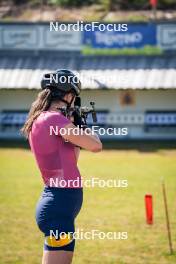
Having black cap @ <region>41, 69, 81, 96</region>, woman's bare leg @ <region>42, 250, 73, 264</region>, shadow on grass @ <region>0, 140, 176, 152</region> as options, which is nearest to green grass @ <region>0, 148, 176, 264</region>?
shadow on grass @ <region>0, 140, 176, 152</region>

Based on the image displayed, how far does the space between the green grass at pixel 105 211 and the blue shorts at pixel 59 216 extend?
139 inches

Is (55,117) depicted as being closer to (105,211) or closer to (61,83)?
(61,83)

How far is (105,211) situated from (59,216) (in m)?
6.88

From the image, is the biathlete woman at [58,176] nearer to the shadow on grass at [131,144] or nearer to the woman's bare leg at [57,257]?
the woman's bare leg at [57,257]

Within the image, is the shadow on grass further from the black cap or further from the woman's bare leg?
the woman's bare leg

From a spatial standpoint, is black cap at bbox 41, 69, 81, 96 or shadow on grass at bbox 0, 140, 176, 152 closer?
black cap at bbox 41, 69, 81, 96

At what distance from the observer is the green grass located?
27.6 feet

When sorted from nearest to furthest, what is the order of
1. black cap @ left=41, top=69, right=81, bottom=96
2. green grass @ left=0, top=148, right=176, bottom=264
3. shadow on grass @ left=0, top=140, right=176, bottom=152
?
black cap @ left=41, top=69, right=81, bottom=96 → green grass @ left=0, top=148, right=176, bottom=264 → shadow on grass @ left=0, top=140, right=176, bottom=152

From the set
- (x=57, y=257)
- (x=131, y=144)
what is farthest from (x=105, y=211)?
(x=131, y=144)

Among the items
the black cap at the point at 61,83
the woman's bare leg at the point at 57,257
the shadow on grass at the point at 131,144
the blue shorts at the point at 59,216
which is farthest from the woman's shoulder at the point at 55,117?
the shadow on grass at the point at 131,144

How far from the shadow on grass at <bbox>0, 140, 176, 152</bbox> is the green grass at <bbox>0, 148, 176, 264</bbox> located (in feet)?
7.06

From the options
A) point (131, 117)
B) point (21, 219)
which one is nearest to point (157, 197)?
point (21, 219)

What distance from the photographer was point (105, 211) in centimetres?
1139

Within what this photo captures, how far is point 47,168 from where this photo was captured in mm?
4652
